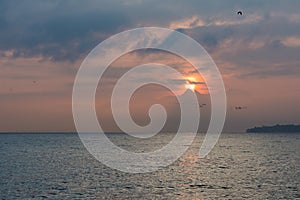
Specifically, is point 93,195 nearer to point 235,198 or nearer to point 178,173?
point 235,198

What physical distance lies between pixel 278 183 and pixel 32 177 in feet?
164

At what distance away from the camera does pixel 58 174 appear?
96188mm

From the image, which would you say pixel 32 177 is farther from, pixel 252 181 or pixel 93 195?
pixel 252 181

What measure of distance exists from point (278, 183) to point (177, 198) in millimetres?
26034

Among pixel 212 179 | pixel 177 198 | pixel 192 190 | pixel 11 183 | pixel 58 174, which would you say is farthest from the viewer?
pixel 58 174

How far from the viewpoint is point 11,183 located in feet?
267

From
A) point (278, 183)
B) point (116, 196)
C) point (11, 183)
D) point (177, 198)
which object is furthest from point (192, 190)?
point (11, 183)

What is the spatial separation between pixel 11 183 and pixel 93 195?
74.3 feet

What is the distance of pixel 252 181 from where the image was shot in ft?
278

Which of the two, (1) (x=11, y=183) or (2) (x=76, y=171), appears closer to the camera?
(1) (x=11, y=183)

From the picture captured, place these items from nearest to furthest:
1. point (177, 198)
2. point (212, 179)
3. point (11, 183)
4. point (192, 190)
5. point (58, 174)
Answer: point (177, 198), point (192, 190), point (11, 183), point (212, 179), point (58, 174)

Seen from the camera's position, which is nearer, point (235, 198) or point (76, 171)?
point (235, 198)

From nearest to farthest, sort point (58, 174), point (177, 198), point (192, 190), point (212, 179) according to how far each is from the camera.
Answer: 1. point (177, 198)
2. point (192, 190)
3. point (212, 179)
4. point (58, 174)

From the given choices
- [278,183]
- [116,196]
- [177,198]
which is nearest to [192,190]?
[177,198]
